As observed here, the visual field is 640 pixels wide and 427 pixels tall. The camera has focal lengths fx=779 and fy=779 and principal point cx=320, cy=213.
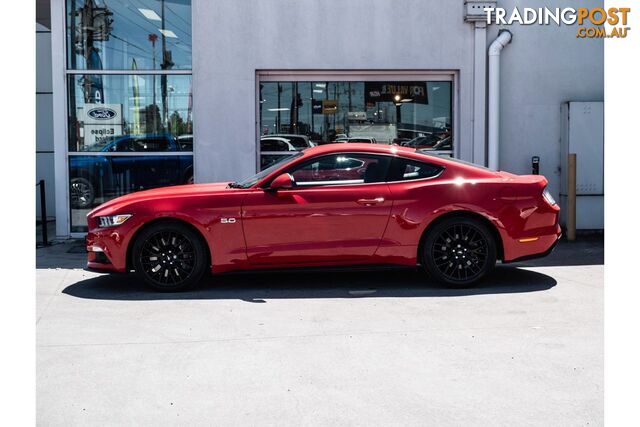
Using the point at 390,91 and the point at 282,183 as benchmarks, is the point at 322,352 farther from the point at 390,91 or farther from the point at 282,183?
the point at 390,91

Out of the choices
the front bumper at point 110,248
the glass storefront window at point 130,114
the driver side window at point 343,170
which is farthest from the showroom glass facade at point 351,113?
the front bumper at point 110,248

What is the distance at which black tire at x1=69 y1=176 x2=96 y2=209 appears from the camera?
1198cm

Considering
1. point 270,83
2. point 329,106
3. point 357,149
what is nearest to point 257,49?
point 270,83

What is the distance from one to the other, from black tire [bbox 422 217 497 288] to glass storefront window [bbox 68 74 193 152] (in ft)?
17.3

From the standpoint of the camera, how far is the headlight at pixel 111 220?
→ 25.6 ft

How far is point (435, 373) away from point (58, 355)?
2702 mm

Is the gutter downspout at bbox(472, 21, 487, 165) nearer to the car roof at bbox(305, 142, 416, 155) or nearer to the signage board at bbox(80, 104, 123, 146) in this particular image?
the car roof at bbox(305, 142, 416, 155)

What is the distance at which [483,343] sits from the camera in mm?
5844

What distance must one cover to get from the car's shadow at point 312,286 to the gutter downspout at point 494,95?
3279 millimetres

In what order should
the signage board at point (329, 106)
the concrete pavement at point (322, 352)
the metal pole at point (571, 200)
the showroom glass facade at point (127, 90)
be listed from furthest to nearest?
the signage board at point (329, 106) → the showroom glass facade at point (127, 90) → the metal pole at point (571, 200) → the concrete pavement at point (322, 352)

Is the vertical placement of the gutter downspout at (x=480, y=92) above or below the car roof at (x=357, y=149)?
above

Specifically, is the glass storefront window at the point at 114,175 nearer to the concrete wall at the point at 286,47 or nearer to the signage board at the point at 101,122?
the signage board at the point at 101,122

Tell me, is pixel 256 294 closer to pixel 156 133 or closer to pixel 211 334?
pixel 211 334
